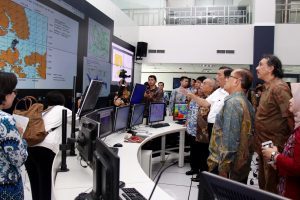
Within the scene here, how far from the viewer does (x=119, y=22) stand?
6.95m

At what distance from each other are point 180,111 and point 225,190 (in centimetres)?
452

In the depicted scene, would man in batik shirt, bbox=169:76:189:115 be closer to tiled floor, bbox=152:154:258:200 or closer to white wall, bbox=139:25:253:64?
tiled floor, bbox=152:154:258:200

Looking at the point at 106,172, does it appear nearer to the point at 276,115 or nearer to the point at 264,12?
the point at 276,115

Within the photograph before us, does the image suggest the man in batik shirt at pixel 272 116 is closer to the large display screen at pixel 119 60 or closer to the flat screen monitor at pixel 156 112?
the flat screen monitor at pixel 156 112

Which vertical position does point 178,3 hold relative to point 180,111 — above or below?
above

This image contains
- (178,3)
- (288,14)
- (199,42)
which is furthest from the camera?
(178,3)

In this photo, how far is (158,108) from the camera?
183 inches

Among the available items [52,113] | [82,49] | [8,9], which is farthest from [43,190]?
[82,49]

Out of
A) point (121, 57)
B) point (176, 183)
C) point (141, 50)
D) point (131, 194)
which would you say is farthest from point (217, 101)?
point (141, 50)

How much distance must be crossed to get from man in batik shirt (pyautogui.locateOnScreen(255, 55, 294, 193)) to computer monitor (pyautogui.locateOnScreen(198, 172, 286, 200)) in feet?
6.03

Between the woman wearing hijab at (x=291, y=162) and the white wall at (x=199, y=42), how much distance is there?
7153 mm
